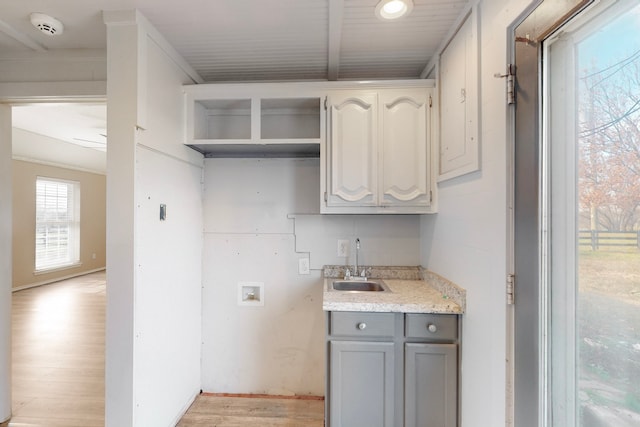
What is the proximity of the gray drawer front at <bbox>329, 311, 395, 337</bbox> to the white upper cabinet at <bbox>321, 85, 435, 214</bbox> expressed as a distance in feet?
2.29

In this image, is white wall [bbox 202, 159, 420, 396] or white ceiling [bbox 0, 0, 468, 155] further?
white wall [bbox 202, 159, 420, 396]

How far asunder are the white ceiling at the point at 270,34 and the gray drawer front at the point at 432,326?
1.61 m

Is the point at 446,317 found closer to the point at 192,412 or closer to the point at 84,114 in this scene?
the point at 192,412

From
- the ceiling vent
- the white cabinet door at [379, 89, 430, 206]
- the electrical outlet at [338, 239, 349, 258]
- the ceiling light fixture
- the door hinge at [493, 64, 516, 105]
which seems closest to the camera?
the door hinge at [493, 64, 516, 105]

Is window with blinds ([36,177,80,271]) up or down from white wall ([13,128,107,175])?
down

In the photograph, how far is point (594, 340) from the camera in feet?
2.69

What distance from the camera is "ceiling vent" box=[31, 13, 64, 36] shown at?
4.97ft

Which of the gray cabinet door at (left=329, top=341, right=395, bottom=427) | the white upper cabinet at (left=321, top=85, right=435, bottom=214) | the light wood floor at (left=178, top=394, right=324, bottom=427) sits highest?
the white upper cabinet at (left=321, top=85, right=435, bottom=214)

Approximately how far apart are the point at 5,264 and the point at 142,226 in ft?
4.31

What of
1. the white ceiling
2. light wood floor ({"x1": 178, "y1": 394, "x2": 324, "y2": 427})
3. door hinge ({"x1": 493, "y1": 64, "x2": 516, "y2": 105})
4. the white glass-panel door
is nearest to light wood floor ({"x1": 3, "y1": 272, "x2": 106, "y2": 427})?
light wood floor ({"x1": 178, "y1": 394, "x2": 324, "y2": 427})

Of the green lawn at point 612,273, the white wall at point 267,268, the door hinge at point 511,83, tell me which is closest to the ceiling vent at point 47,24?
the white wall at point 267,268

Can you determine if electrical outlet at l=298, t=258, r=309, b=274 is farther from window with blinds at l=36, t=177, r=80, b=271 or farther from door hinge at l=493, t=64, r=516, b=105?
window with blinds at l=36, t=177, r=80, b=271

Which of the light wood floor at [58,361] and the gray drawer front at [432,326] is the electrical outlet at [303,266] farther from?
the light wood floor at [58,361]

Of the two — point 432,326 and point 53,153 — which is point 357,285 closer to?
point 432,326
